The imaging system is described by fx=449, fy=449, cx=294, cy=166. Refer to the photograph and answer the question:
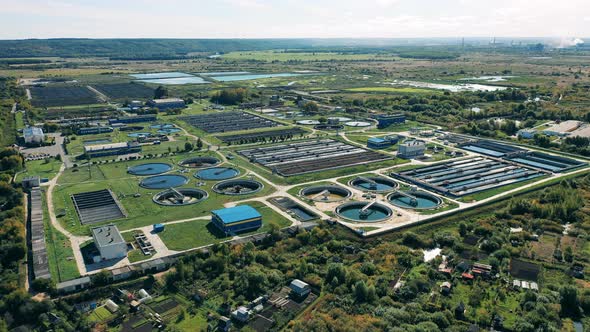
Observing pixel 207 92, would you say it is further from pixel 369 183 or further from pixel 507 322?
pixel 507 322

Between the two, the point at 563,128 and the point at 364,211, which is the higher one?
the point at 563,128

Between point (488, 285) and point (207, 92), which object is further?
point (207, 92)

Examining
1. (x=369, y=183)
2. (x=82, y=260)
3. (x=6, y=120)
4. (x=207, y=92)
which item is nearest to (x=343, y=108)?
(x=207, y=92)

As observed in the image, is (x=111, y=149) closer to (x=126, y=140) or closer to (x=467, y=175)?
(x=126, y=140)

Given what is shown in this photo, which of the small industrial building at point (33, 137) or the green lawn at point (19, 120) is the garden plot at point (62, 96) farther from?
the small industrial building at point (33, 137)

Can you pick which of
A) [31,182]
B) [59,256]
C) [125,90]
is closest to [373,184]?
[59,256]

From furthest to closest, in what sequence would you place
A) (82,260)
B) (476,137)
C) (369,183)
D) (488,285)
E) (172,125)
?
(172,125)
(476,137)
(369,183)
(82,260)
(488,285)

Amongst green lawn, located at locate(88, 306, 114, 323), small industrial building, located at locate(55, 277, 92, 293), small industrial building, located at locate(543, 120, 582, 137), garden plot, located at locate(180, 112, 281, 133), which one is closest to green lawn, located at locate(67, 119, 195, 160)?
garden plot, located at locate(180, 112, 281, 133)
